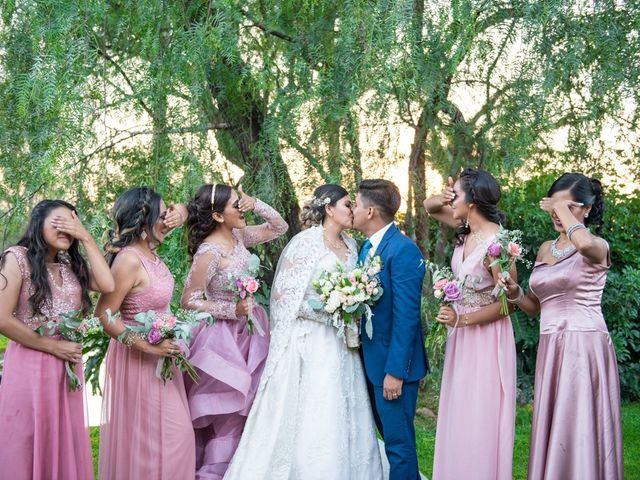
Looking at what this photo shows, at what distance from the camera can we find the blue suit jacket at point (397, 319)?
4.77 metres

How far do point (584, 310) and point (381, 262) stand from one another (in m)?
1.15

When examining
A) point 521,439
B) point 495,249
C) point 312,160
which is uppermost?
point 312,160

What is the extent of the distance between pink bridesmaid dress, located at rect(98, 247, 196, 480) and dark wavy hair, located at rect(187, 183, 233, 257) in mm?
518

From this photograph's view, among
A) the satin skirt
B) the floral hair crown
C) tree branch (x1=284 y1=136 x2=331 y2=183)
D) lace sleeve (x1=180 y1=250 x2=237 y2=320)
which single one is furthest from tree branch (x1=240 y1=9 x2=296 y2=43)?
the satin skirt

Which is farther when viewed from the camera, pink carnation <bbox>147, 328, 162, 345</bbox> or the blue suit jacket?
the blue suit jacket

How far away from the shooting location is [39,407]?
14.0 ft

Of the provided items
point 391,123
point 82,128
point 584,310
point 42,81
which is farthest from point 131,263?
point 584,310

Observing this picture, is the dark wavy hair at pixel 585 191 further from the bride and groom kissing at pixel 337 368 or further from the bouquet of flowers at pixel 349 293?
the bouquet of flowers at pixel 349 293

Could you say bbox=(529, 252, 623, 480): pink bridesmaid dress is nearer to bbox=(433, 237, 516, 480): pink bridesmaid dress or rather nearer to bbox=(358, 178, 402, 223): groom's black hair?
bbox=(433, 237, 516, 480): pink bridesmaid dress

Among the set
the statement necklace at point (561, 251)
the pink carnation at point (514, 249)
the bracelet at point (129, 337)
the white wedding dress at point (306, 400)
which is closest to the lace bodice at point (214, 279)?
the white wedding dress at point (306, 400)

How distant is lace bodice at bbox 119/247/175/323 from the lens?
4.69 metres

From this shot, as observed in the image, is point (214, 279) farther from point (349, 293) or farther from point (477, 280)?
point (477, 280)

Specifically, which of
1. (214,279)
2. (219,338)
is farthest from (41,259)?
(219,338)

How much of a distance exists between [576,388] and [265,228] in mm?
2246
